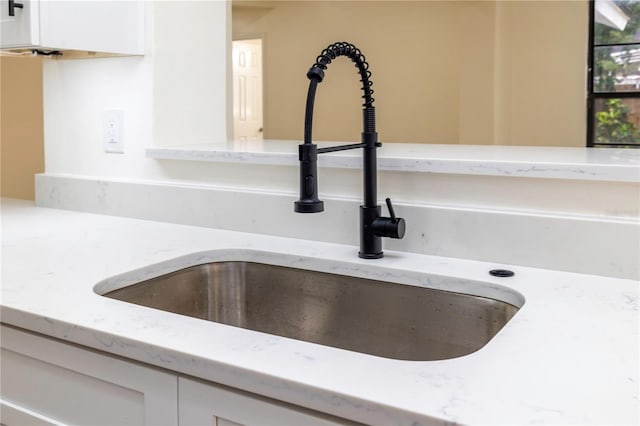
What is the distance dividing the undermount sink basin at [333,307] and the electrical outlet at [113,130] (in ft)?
1.83

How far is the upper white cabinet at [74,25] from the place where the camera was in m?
1.34

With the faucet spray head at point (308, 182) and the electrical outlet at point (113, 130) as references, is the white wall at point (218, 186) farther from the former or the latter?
the faucet spray head at point (308, 182)

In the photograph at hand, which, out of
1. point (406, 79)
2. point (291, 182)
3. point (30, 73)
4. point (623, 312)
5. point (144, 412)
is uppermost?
point (406, 79)

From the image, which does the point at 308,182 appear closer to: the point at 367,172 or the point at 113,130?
the point at 367,172

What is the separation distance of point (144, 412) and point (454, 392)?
1.34 ft

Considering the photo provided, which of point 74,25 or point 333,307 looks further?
point 74,25

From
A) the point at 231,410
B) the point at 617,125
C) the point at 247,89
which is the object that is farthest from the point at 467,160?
the point at 247,89

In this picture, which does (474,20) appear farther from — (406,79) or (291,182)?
(291,182)

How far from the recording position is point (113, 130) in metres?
1.65

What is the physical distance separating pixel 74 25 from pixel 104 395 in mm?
899

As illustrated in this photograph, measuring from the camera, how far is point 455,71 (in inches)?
222

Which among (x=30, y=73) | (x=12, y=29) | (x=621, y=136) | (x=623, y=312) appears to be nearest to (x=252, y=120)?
(x=621, y=136)

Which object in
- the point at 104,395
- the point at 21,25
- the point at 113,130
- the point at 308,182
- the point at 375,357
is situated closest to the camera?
the point at 375,357

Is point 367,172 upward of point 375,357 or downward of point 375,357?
upward
